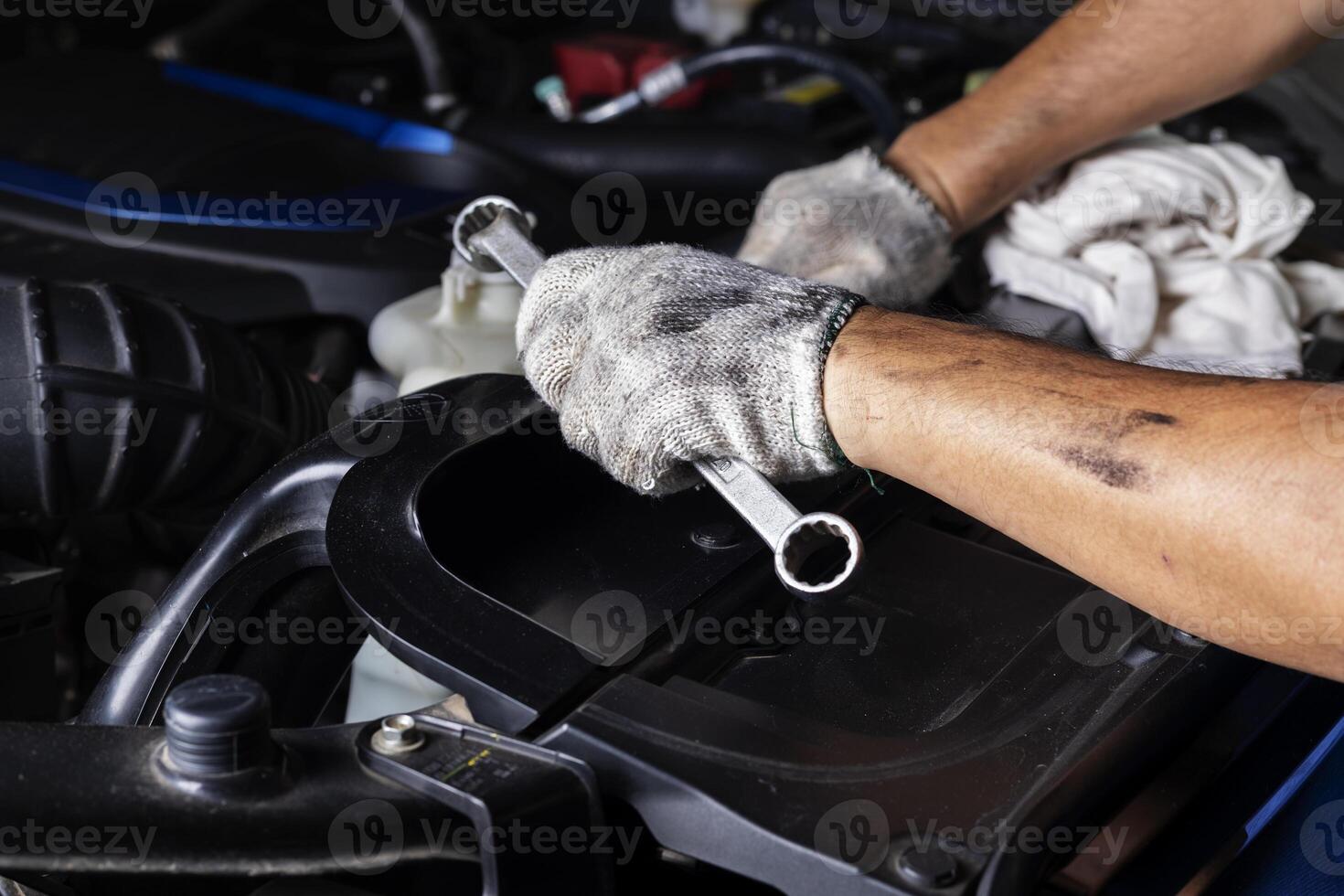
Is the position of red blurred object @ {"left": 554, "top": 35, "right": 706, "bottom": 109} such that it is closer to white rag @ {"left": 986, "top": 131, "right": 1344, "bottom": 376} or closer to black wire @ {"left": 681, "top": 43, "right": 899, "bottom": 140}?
black wire @ {"left": 681, "top": 43, "right": 899, "bottom": 140}

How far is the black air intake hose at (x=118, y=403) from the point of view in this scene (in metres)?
0.90

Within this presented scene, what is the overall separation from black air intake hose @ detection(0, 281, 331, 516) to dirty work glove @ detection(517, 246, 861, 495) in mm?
300

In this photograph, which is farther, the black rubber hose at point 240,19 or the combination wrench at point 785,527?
the black rubber hose at point 240,19

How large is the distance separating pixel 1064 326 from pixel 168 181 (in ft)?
2.95

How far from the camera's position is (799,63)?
1.71 meters

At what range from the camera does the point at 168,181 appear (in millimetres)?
1302

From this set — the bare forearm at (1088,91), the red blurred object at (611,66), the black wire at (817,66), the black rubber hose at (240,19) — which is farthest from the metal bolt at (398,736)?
the red blurred object at (611,66)

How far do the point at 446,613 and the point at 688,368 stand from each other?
21 centimetres

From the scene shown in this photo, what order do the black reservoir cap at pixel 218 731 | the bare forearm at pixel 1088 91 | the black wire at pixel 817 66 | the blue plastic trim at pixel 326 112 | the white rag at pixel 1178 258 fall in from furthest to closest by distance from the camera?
the black wire at pixel 817 66 → the blue plastic trim at pixel 326 112 → the bare forearm at pixel 1088 91 → the white rag at pixel 1178 258 → the black reservoir cap at pixel 218 731

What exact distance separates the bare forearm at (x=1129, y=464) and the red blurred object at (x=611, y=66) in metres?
1.22

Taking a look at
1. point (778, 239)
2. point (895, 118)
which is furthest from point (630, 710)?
point (895, 118)

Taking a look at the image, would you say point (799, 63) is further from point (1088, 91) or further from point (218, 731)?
point (218, 731)

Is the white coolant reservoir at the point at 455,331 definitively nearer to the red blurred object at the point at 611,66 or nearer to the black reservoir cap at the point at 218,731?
the black reservoir cap at the point at 218,731

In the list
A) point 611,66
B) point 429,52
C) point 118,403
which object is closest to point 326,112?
point 429,52
